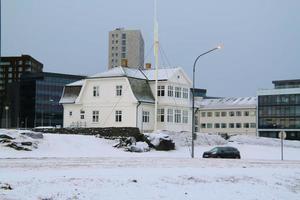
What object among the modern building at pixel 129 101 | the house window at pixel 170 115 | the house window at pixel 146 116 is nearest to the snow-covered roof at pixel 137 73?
the modern building at pixel 129 101

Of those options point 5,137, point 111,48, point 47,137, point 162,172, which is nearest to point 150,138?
point 47,137

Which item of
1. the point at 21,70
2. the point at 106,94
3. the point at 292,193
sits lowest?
the point at 292,193

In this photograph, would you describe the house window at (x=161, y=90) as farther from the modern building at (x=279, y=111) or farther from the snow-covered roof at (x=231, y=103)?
the snow-covered roof at (x=231, y=103)

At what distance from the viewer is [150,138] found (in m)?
51.9

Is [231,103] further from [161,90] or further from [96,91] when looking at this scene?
[96,91]

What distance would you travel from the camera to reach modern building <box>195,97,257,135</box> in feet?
405

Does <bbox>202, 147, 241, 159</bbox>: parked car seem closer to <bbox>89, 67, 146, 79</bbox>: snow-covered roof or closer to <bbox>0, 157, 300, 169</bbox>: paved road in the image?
<bbox>0, 157, 300, 169</bbox>: paved road

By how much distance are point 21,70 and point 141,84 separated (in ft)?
446

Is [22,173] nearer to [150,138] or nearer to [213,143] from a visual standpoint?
[150,138]

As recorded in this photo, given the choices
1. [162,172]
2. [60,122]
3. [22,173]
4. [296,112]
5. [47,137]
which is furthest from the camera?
[60,122]

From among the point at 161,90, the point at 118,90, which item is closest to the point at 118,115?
the point at 118,90

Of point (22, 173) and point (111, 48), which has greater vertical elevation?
point (111, 48)

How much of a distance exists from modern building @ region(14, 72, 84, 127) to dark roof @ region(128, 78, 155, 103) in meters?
96.9

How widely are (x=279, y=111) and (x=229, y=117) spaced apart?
13.2 metres
